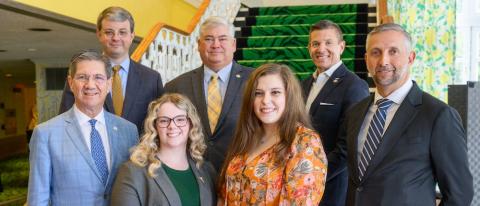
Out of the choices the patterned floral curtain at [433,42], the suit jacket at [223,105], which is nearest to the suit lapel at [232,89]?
the suit jacket at [223,105]

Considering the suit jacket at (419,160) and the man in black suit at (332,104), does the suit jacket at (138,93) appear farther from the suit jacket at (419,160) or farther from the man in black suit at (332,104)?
the suit jacket at (419,160)

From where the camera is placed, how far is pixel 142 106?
2.86m

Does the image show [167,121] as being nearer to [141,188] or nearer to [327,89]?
[141,188]

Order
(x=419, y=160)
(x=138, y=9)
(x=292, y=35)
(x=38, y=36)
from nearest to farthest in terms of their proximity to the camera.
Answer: (x=419, y=160)
(x=292, y=35)
(x=138, y=9)
(x=38, y=36)

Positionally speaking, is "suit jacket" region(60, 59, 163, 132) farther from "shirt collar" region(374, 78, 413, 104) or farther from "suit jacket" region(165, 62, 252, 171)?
"shirt collar" region(374, 78, 413, 104)

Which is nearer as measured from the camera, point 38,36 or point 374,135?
point 374,135

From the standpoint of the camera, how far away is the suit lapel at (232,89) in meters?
2.85

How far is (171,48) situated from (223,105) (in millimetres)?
2557

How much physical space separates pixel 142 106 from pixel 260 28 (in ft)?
15.4

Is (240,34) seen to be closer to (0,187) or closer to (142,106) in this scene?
(142,106)

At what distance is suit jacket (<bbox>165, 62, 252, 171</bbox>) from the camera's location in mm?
2830

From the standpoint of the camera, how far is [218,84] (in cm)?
298

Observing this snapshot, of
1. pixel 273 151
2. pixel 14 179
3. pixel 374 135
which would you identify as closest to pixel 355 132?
pixel 374 135

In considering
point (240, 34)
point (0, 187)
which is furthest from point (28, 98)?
point (240, 34)
